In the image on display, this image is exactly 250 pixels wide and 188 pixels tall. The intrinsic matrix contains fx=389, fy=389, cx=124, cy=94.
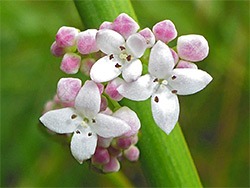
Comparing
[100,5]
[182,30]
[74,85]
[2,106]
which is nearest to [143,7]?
[182,30]

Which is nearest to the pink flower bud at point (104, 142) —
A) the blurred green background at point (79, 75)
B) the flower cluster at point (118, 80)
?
the flower cluster at point (118, 80)

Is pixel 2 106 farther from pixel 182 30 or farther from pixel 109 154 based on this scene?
pixel 109 154

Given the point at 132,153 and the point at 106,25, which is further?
the point at 132,153

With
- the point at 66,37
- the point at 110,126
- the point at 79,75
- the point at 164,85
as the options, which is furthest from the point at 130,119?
the point at 79,75

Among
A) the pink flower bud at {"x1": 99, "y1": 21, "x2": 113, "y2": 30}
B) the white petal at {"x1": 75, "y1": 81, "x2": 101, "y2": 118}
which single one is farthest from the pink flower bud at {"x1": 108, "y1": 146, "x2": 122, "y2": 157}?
the pink flower bud at {"x1": 99, "y1": 21, "x2": 113, "y2": 30}

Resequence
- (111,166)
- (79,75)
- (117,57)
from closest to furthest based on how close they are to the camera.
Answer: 1. (117,57)
2. (111,166)
3. (79,75)

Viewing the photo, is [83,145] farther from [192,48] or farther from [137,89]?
[192,48]
